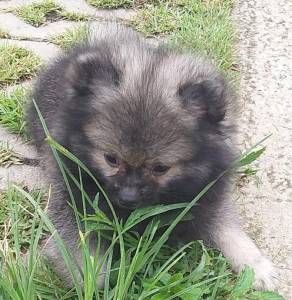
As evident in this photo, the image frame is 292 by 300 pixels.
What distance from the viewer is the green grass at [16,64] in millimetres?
3561

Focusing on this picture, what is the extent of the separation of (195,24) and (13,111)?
1353 mm

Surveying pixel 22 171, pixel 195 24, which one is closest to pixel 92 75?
pixel 22 171

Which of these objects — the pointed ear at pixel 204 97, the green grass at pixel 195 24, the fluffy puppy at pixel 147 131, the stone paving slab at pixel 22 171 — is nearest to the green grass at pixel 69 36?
the green grass at pixel 195 24

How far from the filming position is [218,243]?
2707 millimetres

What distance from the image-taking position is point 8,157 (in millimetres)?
3092

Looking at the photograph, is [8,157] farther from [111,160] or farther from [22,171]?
[111,160]

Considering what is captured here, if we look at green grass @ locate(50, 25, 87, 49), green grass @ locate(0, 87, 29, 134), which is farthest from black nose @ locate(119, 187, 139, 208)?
green grass @ locate(50, 25, 87, 49)

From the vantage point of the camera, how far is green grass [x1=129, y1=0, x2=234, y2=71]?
148 inches

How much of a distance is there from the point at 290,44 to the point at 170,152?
81.9 inches

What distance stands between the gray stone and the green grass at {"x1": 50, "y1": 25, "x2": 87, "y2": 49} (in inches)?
38.5

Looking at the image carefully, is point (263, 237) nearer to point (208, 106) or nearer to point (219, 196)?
point (219, 196)

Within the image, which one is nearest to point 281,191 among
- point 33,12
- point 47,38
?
point 47,38

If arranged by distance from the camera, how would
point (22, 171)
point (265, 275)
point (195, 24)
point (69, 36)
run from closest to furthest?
point (265, 275) < point (22, 171) < point (69, 36) < point (195, 24)

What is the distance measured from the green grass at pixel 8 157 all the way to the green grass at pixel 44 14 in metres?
→ 1.18
